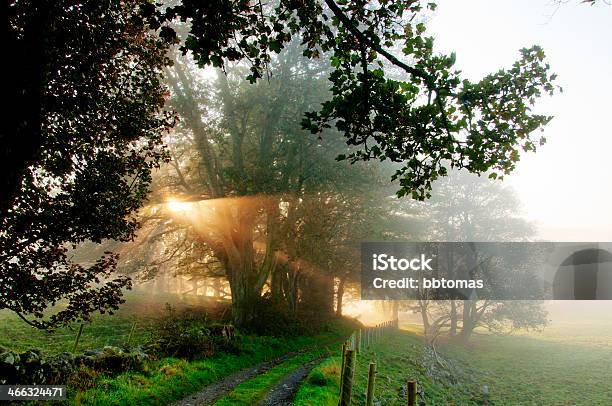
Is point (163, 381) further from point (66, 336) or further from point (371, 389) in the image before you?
point (66, 336)

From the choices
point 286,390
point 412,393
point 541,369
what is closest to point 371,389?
point 412,393

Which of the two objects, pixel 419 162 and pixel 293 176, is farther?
pixel 293 176

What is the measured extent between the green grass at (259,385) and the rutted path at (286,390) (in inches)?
8.2

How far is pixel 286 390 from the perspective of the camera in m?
12.1

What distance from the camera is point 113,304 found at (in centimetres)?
805

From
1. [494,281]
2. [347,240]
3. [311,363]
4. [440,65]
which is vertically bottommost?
[311,363]

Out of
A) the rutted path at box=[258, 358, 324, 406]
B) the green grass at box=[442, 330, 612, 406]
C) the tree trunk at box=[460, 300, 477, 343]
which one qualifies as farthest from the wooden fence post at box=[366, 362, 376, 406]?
the tree trunk at box=[460, 300, 477, 343]

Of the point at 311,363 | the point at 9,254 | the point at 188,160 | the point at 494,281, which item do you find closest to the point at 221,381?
the point at 311,363

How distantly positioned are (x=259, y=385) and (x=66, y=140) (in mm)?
9472

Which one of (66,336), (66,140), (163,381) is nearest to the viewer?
(66,140)

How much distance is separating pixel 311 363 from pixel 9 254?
1379cm

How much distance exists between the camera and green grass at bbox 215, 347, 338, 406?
10633mm

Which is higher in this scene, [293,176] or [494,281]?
[293,176]

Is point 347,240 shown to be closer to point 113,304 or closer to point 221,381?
point 221,381
